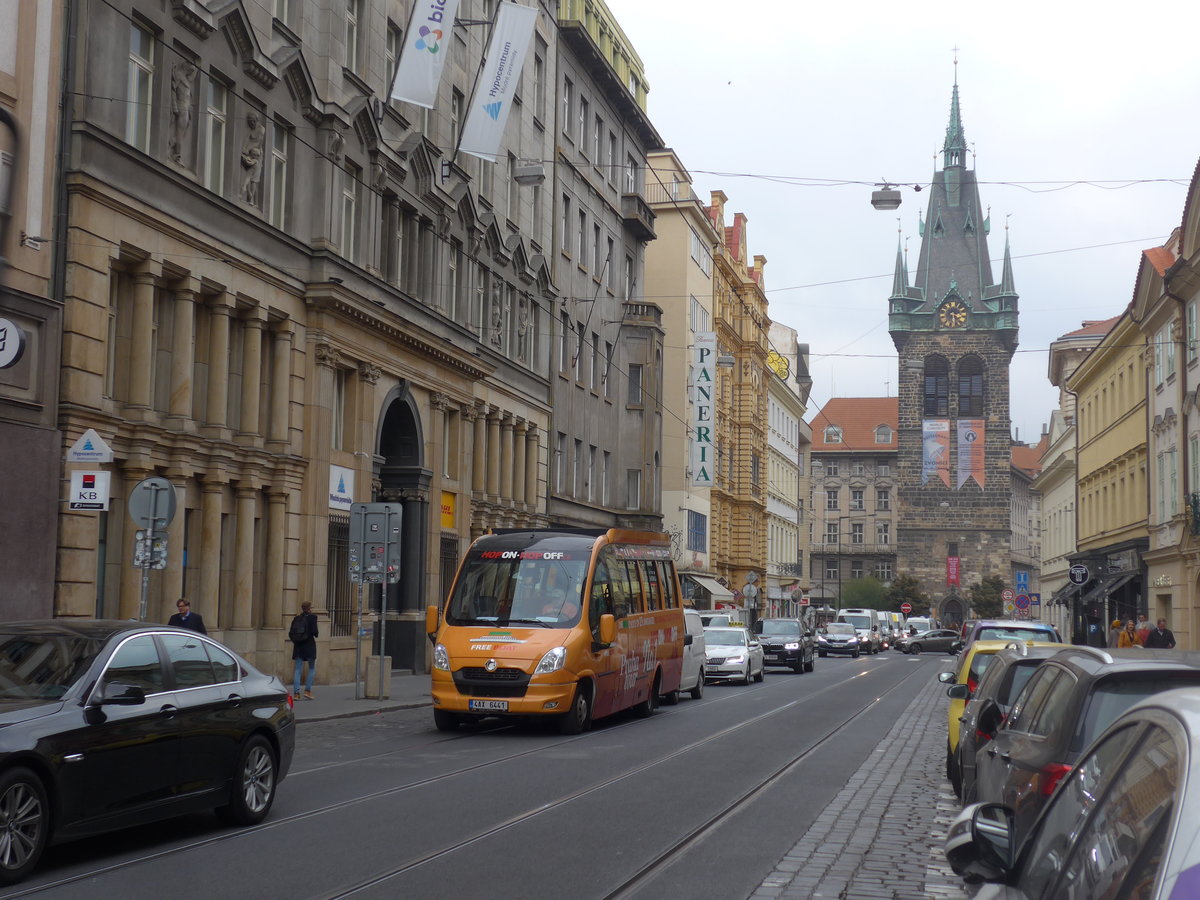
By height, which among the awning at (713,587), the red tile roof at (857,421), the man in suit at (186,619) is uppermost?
the red tile roof at (857,421)

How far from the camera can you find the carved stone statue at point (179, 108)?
23.4m

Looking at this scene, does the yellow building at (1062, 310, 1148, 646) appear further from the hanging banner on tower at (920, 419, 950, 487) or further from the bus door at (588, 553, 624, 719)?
the hanging banner on tower at (920, 419, 950, 487)

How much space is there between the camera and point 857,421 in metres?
147

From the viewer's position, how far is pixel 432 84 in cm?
2388

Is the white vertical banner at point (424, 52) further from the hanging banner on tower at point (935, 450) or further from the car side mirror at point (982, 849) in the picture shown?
the hanging banner on tower at point (935, 450)

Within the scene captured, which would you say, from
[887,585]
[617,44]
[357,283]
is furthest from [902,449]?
[357,283]

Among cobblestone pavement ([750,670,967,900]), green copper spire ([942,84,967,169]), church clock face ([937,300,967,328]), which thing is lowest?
cobblestone pavement ([750,670,967,900])

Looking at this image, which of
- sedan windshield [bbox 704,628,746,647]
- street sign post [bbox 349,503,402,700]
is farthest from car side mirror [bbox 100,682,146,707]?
sedan windshield [bbox 704,628,746,647]

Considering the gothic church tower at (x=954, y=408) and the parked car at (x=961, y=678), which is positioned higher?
the gothic church tower at (x=954, y=408)

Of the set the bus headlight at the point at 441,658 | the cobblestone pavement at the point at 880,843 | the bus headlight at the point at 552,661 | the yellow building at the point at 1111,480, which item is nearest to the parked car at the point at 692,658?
the bus headlight at the point at 552,661

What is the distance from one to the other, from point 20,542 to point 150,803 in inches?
424

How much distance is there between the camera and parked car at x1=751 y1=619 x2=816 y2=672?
45125mm

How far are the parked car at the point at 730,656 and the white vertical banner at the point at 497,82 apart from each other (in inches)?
572

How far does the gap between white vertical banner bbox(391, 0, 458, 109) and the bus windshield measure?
767 centimetres
